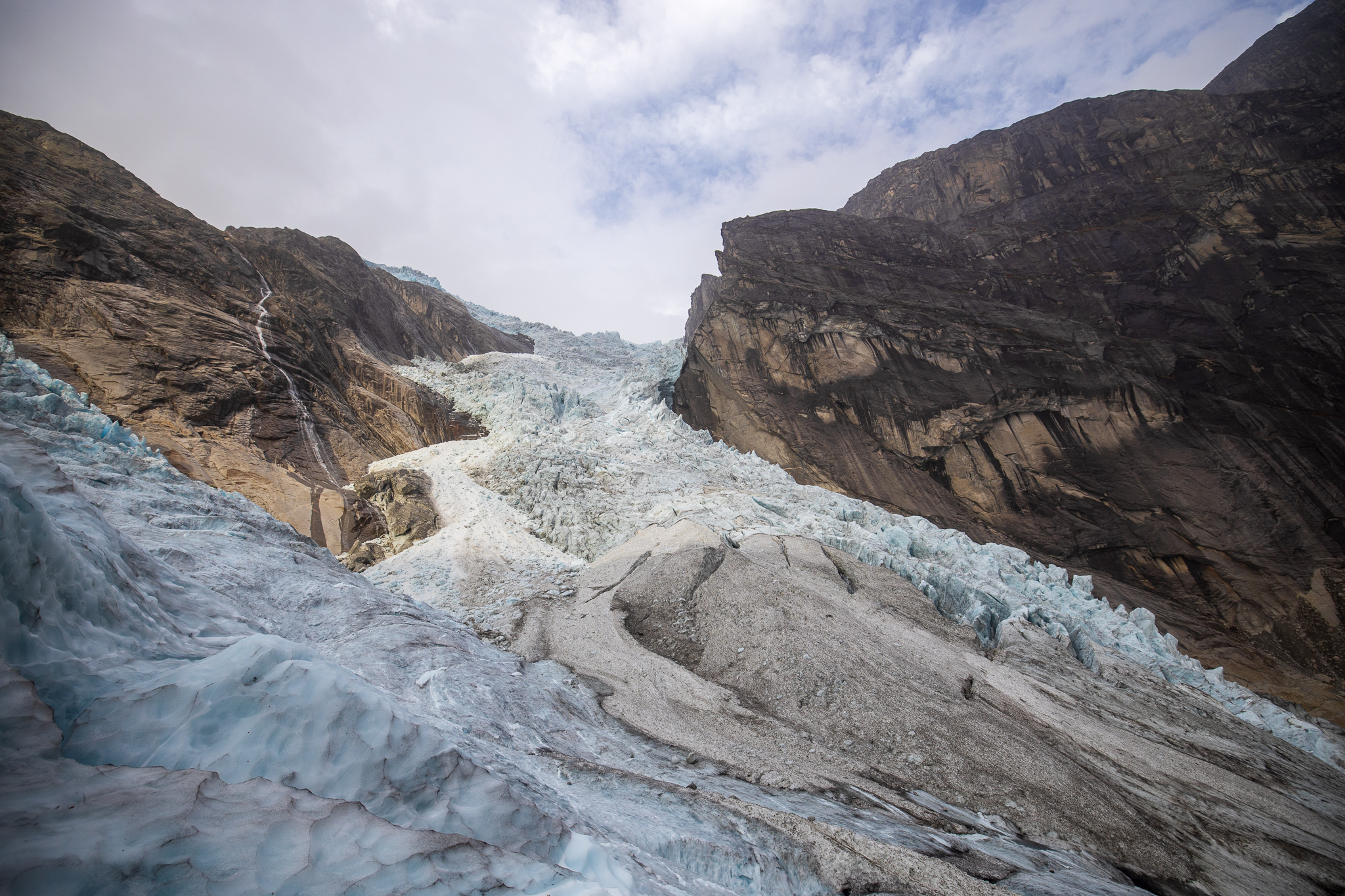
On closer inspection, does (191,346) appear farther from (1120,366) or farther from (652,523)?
(1120,366)

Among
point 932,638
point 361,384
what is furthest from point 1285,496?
point 361,384

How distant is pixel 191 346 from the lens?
56.3 feet

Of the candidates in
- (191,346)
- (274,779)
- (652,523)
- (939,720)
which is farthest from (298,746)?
(191,346)

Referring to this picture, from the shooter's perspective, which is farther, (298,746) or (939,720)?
(939,720)

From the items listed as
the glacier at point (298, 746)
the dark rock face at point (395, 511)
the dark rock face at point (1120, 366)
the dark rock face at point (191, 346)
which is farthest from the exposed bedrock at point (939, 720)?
the dark rock face at point (1120, 366)

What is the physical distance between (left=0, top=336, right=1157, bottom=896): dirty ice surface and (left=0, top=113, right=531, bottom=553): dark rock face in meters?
11.4

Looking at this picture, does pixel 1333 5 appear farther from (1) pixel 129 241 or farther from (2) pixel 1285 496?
(1) pixel 129 241

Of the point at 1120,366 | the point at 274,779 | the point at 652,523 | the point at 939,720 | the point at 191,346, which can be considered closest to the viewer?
the point at 274,779

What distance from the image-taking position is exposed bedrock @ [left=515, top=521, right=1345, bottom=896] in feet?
20.3

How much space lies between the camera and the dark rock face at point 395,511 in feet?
47.4

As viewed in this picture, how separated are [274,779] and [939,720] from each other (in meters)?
8.20

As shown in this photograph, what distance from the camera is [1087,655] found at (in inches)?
436

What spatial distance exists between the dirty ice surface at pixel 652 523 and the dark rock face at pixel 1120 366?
372cm

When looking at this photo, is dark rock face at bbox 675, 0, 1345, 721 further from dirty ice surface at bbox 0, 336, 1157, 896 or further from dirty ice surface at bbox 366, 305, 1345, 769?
dirty ice surface at bbox 0, 336, 1157, 896
